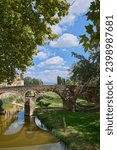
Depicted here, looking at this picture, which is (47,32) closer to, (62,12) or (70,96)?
(62,12)

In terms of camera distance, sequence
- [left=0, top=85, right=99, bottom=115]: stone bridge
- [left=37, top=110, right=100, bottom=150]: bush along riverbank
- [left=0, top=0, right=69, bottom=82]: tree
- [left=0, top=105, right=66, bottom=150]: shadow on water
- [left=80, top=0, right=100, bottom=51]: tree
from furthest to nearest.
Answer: [left=0, top=85, right=99, bottom=115]: stone bridge, [left=0, top=105, right=66, bottom=150]: shadow on water, [left=37, top=110, right=100, bottom=150]: bush along riverbank, [left=0, top=0, right=69, bottom=82]: tree, [left=80, top=0, right=100, bottom=51]: tree

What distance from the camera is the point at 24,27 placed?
16.7 metres

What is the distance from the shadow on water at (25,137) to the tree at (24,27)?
1052 cm

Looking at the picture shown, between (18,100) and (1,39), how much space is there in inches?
2601

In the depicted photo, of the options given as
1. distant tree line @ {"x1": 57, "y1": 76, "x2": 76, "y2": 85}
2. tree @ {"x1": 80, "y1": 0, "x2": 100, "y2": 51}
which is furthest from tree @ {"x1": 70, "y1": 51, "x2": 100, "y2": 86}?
tree @ {"x1": 80, "y1": 0, "x2": 100, "y2": 51}

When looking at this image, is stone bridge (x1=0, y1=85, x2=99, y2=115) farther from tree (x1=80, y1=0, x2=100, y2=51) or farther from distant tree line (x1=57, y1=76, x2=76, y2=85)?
tree (x1=80, y1=0, x2=100, y2=51)

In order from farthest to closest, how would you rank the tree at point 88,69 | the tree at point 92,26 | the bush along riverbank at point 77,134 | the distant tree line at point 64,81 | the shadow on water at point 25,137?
the distant tree line at point 64,81, the tree at point 88,69, the shadow on water at point 25,137, the bush along riverbank at point 77,134, the tree at point 92,26

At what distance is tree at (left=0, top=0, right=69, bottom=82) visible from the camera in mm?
16266

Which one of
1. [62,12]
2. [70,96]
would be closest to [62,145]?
[62,12]

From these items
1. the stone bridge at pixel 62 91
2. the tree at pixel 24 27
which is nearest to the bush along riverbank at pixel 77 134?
the tree at pixel 24 27

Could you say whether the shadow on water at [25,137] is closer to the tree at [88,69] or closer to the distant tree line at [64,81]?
the tree at [88,69]

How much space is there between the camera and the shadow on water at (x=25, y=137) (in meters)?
28.6

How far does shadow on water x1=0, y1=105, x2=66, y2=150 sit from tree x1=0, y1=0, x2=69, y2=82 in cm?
1052

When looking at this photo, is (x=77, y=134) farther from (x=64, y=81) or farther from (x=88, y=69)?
(x=64, y=81)
